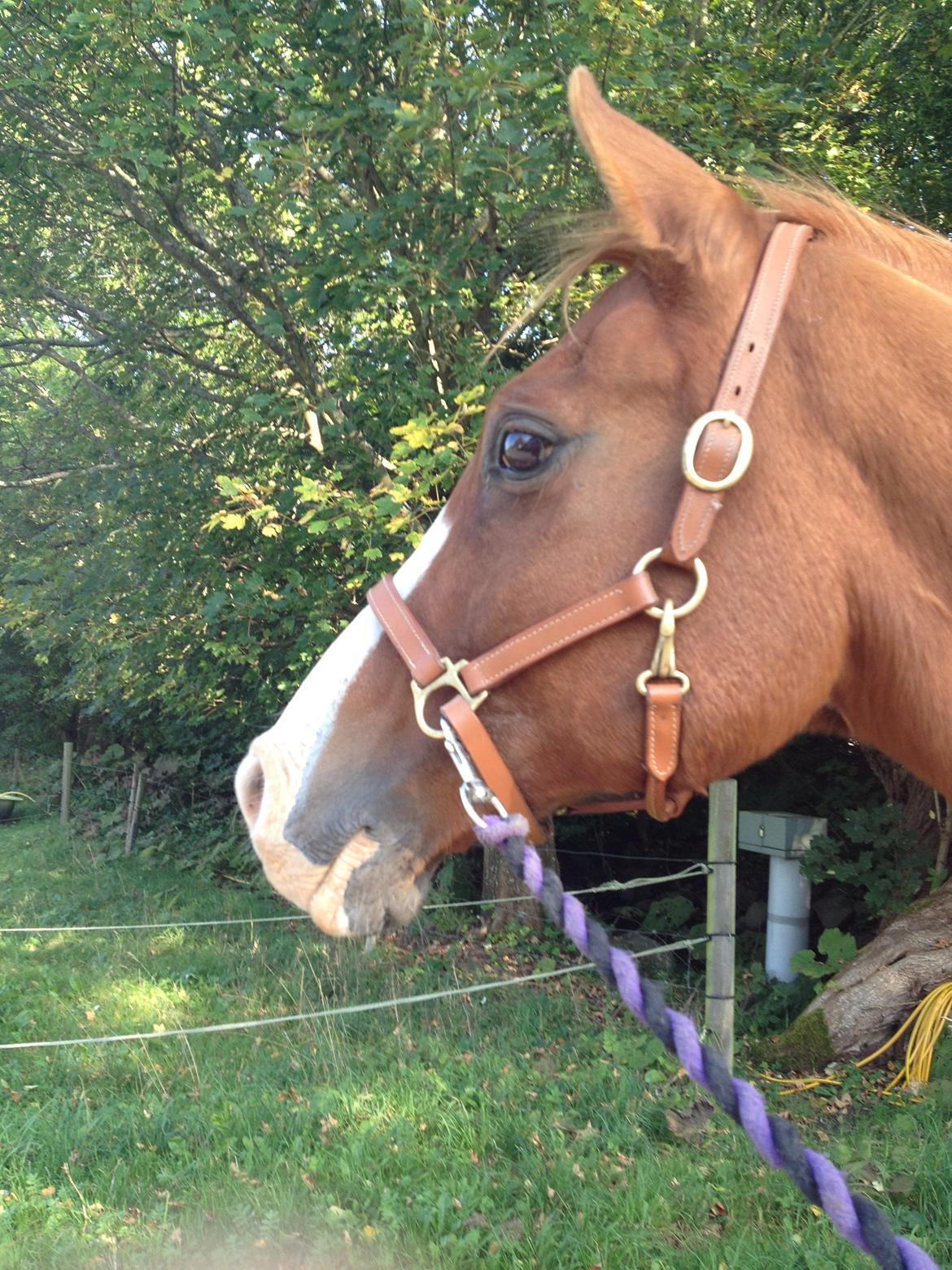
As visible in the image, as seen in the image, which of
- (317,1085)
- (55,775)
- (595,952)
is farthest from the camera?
(55,775)

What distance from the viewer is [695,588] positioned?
151 cm

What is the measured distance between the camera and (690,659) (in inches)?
60.2

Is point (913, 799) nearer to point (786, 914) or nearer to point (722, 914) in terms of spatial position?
point (786, 914)

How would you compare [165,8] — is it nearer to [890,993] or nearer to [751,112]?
[751,112]

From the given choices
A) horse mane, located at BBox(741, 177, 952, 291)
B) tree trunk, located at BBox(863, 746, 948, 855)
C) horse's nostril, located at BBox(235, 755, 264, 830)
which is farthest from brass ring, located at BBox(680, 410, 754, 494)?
tree trunk, located at BBox(863, 746, 948, 855)

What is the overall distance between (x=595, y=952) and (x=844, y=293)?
110 cm

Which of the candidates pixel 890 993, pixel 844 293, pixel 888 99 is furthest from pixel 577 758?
pixel 888 99

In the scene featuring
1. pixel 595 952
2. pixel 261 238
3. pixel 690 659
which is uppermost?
pixel 261 238

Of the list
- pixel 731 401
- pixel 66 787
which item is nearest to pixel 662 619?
pixel 731 401

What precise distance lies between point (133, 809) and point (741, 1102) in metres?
11.7

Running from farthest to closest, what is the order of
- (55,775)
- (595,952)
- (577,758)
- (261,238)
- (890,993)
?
(55,775)
(261,238)
(890,993)
(577,758)
(595,952)

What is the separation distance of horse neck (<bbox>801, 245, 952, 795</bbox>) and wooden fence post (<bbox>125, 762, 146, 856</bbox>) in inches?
450

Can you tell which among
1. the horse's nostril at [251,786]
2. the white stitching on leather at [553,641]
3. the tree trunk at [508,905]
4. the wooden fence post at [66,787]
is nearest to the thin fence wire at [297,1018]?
the tree trunk at [508,905]

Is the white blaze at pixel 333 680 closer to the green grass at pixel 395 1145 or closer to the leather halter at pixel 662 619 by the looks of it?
the leather halter at pixel 662 619
